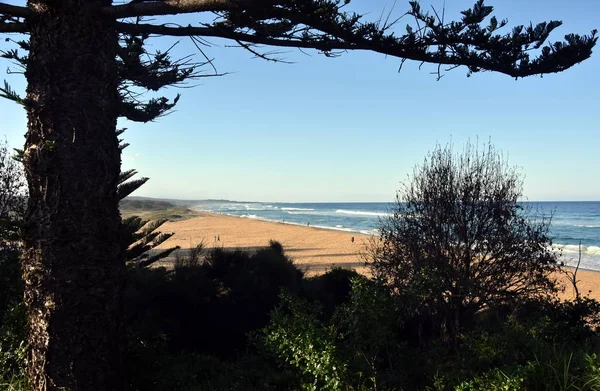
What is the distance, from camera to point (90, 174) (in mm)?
3746

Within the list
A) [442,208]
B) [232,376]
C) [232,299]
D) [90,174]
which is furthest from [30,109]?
[442,208]

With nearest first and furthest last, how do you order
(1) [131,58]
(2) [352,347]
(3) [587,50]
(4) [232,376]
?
(2) [352,347] → (3) [587,50] → (4) [232,376] → (1) [131,58]

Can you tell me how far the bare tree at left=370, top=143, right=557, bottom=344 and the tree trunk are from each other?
478 cm

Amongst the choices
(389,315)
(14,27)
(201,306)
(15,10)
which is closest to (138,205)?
(201,306)

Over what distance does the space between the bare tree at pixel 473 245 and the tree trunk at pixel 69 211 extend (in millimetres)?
4779

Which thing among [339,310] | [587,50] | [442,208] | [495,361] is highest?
[587,50]

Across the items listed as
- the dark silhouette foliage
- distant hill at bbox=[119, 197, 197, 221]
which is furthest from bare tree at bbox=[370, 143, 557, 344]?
distant hill at bbox=[119, 197, 197, 221]

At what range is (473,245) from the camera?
7.57 meters

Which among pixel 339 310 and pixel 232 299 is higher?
pixel 339 310

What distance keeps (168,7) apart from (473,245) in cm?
592

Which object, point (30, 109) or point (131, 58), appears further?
point (131, 58)

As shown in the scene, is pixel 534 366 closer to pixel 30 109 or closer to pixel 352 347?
pixel 352 347

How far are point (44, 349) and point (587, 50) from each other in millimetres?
5420

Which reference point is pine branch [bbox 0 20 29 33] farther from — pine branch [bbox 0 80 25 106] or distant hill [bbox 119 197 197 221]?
distant hill [bbox 119 197 197 221]
